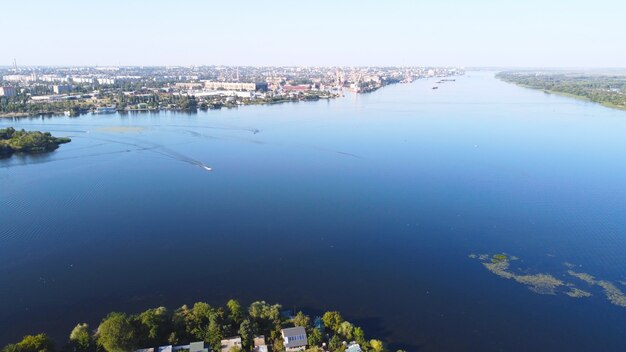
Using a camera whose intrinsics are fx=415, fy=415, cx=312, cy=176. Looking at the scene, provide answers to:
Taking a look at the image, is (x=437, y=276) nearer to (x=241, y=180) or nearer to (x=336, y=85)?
(x=241, y=180)

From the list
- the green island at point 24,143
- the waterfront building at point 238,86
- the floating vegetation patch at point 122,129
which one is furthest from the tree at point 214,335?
the waterfront building at point 238,86

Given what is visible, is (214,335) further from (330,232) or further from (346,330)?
(330,232)

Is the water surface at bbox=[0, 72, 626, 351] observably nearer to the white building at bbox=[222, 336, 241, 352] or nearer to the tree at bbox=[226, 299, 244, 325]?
the tree at bbox=[226, 299, 244, 325]

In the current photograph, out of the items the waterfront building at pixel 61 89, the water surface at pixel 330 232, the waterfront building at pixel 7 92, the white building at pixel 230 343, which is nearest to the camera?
the white building at pixel 230 343

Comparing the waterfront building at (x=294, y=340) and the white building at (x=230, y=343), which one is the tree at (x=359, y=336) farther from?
the white building at (x=230, y=343)

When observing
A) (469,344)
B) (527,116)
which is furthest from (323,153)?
(527,116)

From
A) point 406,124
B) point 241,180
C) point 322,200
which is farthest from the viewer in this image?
point 406,124

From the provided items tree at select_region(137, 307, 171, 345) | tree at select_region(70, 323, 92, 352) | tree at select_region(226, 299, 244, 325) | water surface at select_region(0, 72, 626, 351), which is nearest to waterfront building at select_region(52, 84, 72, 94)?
water surface at select_region(0, 72, 626, 351)
